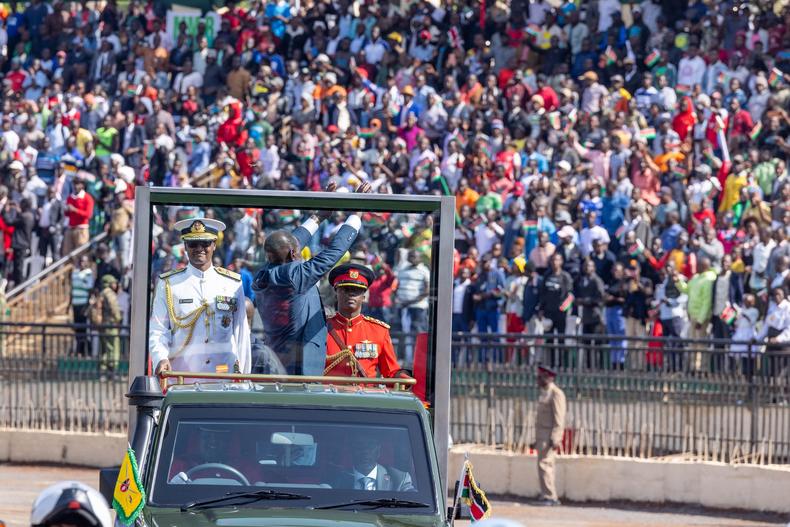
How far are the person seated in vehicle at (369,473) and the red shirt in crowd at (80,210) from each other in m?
17.1

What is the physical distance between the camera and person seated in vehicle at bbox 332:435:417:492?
8.72m

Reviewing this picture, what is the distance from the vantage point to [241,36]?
30266 mm

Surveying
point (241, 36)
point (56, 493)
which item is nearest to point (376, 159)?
point (241, 36)

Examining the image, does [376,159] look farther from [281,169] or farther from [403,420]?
[403,420]

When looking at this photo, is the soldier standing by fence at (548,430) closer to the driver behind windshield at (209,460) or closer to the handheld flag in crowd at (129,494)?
the driver behind windshield at (209,460)

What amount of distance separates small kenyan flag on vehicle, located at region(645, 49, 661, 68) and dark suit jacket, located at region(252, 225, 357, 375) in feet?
50.9

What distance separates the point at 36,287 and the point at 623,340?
9947 mm

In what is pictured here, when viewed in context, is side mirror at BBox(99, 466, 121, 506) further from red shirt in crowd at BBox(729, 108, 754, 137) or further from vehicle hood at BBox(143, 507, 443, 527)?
red shirt in crowd at BBox(729, 108, 754, 137)

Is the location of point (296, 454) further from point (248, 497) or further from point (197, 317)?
point (197, 317)

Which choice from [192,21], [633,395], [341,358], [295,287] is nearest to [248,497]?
[341,358]

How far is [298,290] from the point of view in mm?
10945

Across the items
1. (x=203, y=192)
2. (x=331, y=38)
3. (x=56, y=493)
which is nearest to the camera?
(x=56, y=493)

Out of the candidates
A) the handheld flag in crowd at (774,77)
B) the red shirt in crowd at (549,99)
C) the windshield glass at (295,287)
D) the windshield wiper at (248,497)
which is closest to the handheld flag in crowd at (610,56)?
the red shirt in crowd at (549,99)

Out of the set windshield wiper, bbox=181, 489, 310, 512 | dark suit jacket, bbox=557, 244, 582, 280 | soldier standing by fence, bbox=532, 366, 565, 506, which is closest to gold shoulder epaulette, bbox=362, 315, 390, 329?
windshield wiper, bbox=181, 489, 310, 512
